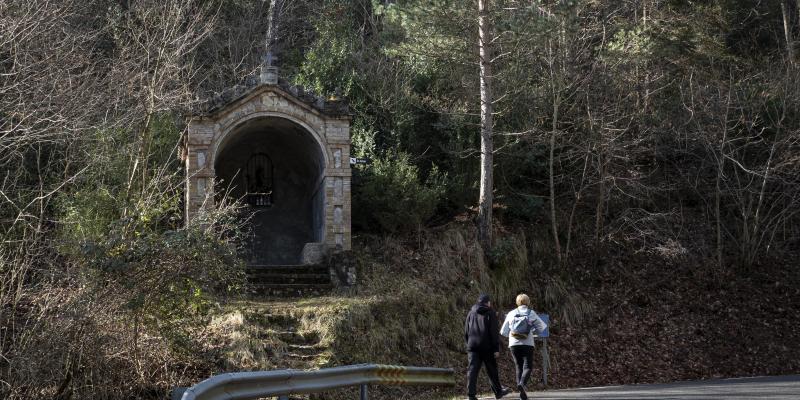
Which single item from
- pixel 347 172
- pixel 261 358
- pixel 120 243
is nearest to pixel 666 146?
Result: pixel 347 172

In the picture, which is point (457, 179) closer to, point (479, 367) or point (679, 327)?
point (679, 327)

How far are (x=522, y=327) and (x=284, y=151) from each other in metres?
11.6

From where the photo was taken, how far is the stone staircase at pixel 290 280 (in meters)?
18.3

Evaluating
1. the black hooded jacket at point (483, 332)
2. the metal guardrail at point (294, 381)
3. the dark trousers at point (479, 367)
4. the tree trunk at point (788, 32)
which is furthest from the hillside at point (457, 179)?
the metal guardrail at point (294, 381)

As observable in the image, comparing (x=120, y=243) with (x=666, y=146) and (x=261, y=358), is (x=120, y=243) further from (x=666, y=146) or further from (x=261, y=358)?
(x=666, y=146)

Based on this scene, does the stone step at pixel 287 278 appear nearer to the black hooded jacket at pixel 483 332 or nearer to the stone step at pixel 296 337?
the stone step at pixel 296 337

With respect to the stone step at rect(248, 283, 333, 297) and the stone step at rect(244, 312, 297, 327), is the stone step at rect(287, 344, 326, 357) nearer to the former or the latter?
the stone step at rect(244, 312, 297, 327)

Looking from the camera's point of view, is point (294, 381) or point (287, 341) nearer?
point (294, 381)

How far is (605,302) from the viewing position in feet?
66.3

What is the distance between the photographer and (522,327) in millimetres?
12539

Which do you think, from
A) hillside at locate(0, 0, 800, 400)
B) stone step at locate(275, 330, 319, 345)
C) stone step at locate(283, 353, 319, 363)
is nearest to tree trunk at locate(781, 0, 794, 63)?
hillside at locate(0, 0, 800, 400)

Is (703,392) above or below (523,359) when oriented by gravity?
below

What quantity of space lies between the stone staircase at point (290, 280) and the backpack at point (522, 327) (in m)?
6.51

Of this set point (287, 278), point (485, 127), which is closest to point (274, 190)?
point (287, 278)
